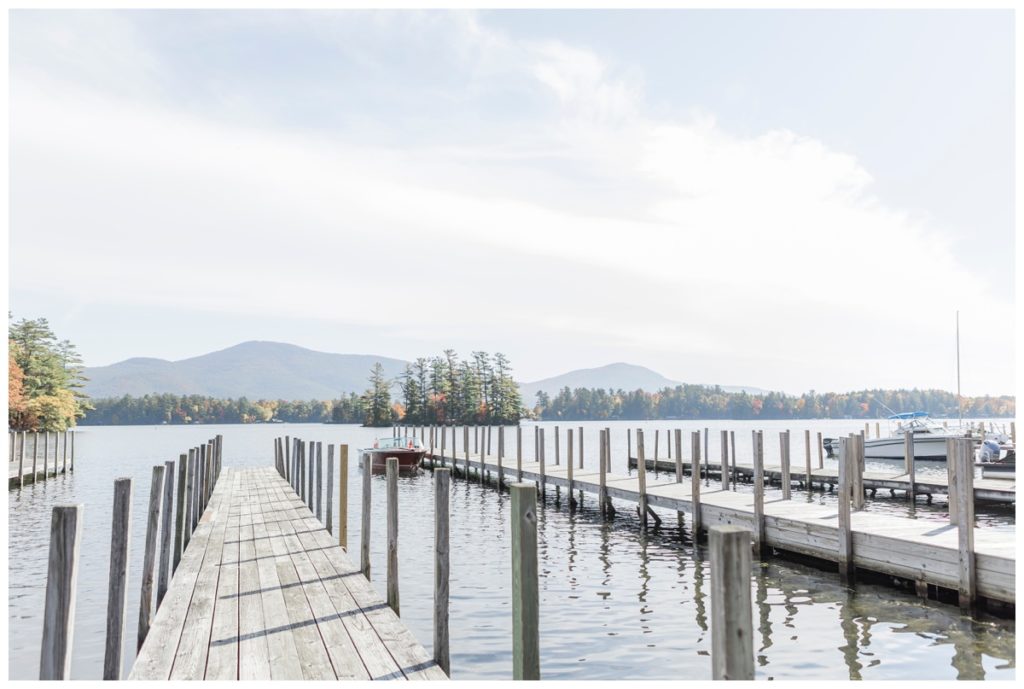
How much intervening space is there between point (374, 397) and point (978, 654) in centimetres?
12415

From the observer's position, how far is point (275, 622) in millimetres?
7664

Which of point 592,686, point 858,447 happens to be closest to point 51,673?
point 592,686

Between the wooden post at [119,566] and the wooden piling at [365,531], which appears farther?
the wooden piling at [365,531]

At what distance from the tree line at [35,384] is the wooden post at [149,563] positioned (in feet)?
216

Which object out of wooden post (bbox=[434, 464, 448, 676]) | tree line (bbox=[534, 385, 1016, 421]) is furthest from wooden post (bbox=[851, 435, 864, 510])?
tree line (bbox=[534, 385, 1016, 421])

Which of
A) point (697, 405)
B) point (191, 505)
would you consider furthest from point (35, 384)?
point (697, 405)

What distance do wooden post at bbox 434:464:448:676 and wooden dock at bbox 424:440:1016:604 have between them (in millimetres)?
6870

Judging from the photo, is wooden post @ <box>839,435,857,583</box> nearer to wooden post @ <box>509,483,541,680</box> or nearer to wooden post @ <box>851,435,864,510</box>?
wooden post @ <box>851,435,864,510</box>

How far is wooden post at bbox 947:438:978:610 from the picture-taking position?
1020 cm

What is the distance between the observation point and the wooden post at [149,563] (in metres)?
8.31

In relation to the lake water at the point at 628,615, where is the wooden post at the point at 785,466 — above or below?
above

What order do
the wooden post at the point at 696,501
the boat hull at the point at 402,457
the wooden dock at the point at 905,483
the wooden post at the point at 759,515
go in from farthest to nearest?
the boat hull at the point at 402,457 → the wooden dock at the point at 905,483 → the wooden post at the point at 696,501 → the wooden post at the point at 759,515

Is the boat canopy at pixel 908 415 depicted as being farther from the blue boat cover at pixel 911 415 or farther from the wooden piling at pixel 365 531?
the wooden piling at pixel 365 531

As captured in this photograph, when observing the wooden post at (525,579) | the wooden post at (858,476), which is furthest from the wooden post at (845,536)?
the wooden post at (525,579)
